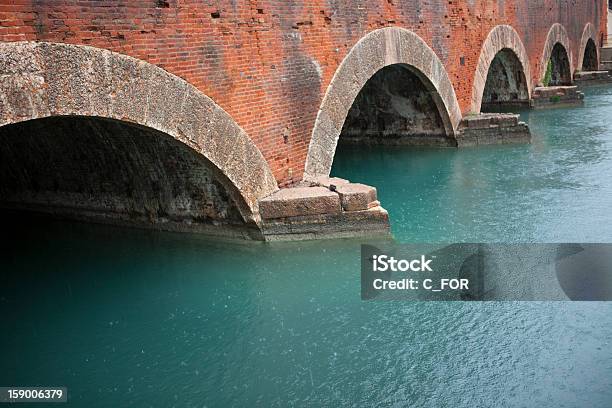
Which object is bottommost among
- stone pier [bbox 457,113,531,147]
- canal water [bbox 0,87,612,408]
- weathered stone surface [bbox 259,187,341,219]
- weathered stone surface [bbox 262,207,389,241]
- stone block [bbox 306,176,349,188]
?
canal water [bbox 0,87,612,408]

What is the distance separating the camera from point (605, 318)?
5445mm

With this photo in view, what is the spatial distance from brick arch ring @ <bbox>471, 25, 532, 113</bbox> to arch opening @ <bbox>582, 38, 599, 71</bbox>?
35.0 feet

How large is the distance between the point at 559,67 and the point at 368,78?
16382 millimetres

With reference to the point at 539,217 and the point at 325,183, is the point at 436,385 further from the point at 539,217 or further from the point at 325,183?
the point at 539,217

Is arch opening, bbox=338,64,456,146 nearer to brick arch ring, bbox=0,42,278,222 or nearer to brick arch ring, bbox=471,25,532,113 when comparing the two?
brick arch ring, bbox=471,25,532,113

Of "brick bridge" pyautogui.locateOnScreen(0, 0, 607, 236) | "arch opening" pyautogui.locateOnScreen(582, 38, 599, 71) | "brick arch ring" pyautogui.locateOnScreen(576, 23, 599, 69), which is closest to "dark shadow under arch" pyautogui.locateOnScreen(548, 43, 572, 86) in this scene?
"brick arch ring" pyautogui.locateOnScreen(576, 23, 599, 69)

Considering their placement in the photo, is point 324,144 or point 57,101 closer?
point 57,101

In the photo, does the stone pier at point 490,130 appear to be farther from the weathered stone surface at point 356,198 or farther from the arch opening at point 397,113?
the weathered stone surface at point 356,198

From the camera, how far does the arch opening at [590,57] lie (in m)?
26.4

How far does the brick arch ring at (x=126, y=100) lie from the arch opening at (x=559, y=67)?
718 inches

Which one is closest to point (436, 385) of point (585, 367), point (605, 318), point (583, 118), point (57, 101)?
point (585, 367)

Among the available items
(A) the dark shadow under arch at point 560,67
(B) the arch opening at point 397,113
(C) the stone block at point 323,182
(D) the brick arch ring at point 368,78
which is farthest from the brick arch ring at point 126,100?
(A) the dark shadow under arch at point 560,67

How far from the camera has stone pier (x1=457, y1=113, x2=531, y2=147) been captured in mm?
12734

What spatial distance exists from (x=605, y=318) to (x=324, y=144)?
12.9 ft
